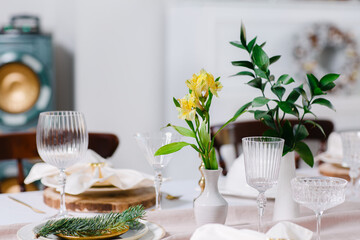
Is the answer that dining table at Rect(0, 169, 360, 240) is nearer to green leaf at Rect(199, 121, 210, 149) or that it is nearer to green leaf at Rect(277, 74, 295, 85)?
green leaf at Rect(199, 121, 210, 149)

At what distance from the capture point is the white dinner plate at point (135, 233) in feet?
3.15

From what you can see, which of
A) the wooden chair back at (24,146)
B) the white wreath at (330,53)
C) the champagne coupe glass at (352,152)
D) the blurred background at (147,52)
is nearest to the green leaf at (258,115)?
the champagne coupe glass at (352,152)

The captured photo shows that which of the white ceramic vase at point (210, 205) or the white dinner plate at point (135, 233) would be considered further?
the white ceramic vase at point (210, 205)

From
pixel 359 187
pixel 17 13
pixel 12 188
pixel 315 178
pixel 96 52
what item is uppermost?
pixel 17 13

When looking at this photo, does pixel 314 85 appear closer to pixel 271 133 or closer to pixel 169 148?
pixel 271 133

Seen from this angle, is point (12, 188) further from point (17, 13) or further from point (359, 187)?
point (359, 187)

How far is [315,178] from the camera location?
1.04 meters

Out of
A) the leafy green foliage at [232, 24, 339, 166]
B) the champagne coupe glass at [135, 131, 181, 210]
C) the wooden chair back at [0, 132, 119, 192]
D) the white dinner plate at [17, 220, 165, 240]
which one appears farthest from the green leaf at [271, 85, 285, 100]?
the wooden chair back at [0, 132, 119, 192]

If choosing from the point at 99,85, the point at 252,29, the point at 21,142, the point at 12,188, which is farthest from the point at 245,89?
the point at 21,142

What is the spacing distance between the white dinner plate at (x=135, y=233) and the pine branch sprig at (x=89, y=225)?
1 cm

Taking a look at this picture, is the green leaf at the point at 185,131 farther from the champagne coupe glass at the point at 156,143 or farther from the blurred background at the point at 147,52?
the blurred background at the point at 147,52

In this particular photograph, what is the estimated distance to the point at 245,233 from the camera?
0.84 m

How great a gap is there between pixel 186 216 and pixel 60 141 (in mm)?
316

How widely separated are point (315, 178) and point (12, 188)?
3268 millimetres
